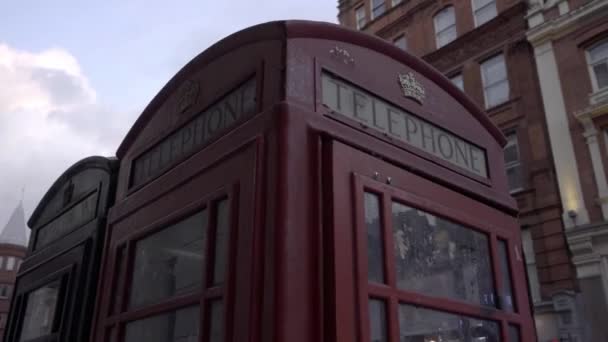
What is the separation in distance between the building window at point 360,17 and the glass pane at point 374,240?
1691 centimetres

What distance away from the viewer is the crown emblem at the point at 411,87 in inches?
97.3

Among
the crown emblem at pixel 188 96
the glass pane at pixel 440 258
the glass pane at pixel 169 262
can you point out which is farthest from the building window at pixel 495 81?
the glass pane at pixel 169 262

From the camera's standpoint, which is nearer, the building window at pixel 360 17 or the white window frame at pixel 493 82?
the white window frame at pixel 493 82

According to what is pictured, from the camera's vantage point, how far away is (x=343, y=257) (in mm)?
1751

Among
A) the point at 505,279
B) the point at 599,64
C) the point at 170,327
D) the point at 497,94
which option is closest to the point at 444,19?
the point at 497,94

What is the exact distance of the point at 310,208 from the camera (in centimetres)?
179

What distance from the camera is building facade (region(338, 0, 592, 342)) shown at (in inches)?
427

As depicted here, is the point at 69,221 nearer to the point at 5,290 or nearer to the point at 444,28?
the point at 444,28

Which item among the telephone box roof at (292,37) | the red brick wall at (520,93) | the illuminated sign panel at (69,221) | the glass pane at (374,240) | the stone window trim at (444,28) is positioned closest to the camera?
the glass pane at (374,240)

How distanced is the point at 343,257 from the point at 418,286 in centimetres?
45

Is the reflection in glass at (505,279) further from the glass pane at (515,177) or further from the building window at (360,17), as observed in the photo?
the building window at (360,17)

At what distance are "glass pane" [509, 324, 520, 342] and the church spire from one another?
51737 millimetres

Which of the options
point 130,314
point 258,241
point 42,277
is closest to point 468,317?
point 258,241

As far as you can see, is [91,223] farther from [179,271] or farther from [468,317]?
[468,317]
